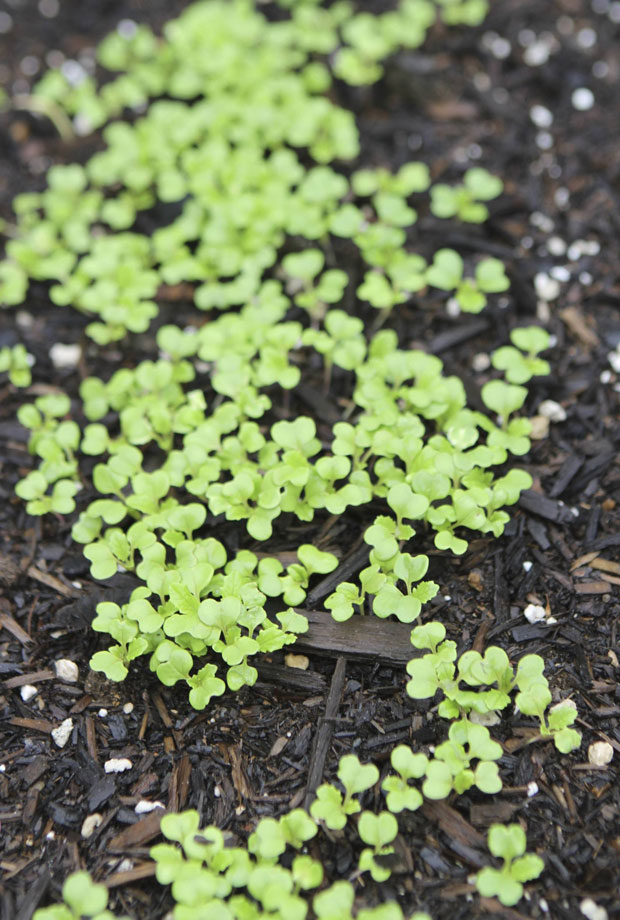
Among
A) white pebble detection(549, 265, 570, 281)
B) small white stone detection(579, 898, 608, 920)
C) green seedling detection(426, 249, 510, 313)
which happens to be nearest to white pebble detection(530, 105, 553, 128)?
white pebble detection(549, 265, 570, 281)

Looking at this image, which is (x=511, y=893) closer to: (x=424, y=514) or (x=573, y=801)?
(x=573, y=801)

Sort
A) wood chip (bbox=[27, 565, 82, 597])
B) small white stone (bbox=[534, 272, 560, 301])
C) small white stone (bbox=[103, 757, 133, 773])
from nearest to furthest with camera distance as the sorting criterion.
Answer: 1. small white stone (bbox=[103, 757, 133, 773])
2. wood chip (bbox=[27, 565, 82, 597])
3. small white stone (bbox=[534, 272, 560, 301])

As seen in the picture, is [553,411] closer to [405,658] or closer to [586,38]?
[405,658]

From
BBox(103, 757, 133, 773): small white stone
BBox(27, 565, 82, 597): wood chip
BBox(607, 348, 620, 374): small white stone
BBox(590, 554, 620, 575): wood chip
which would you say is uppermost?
BBox(607, 348, 620, 374): small white stone

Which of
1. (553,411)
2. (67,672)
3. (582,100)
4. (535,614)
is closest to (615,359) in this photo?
(553,411)

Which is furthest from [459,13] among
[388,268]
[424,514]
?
[424,514]

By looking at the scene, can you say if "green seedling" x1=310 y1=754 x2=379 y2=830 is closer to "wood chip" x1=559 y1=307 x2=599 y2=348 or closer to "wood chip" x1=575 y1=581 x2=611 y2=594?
"wood chip" x1=575 y1=581 x2=611 y2=594
